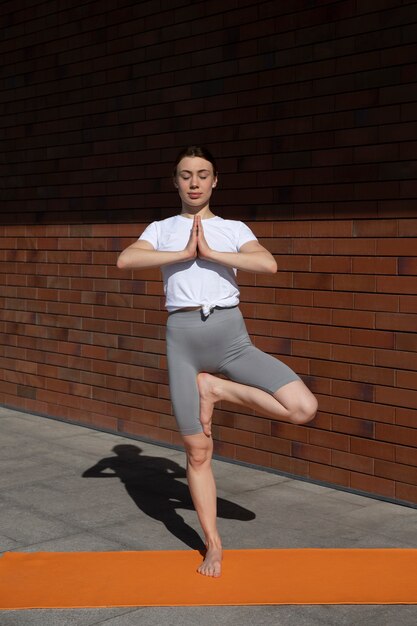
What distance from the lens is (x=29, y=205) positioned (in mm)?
8766

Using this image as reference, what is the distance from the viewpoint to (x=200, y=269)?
15.3ft

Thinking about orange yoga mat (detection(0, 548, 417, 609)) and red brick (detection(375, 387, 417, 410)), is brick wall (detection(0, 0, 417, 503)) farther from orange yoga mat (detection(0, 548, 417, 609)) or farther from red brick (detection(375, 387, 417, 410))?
orange yoga mat (detection(0, 548, 417, 609))

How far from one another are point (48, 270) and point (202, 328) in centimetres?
420

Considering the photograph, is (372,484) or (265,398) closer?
(265,398)

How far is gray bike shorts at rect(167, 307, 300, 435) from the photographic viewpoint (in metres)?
4.67

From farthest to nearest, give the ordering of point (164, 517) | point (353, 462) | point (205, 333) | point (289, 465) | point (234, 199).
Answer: point (234, 199) → point (289, 465) → point (353, 462) → point (164, 517) → point (205, 333)

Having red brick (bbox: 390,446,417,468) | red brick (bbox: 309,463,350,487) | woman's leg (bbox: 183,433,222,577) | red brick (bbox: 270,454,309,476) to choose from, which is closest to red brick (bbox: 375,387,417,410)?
red brick (bbox: 390,446,417,468)

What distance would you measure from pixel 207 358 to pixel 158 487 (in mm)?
1833

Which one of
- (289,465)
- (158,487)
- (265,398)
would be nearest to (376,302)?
Answer: (289,465)

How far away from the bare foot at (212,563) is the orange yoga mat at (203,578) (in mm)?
35

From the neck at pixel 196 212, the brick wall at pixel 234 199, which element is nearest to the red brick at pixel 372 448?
the brick wall at pixel 234 199

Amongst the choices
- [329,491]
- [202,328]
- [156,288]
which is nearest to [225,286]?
[202,328]

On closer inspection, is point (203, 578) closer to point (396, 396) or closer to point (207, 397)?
point (207, 397)

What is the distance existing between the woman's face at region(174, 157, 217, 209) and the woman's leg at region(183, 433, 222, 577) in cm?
113
